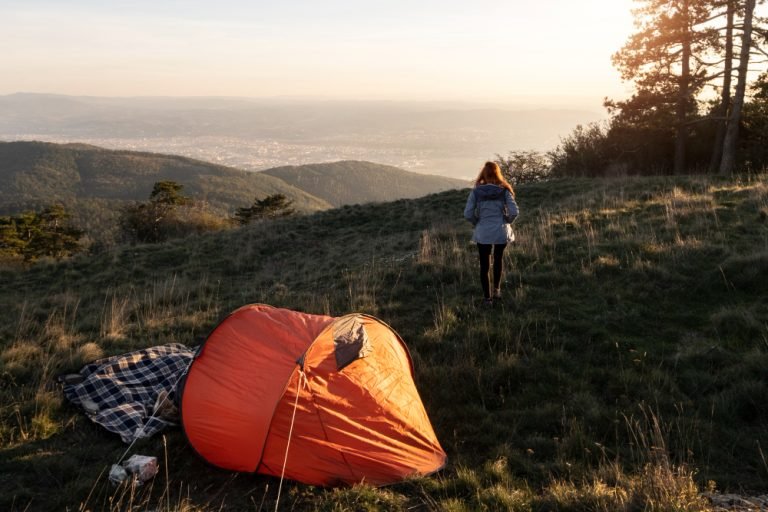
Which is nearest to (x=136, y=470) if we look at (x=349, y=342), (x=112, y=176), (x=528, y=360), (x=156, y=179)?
(x=349, y=342)

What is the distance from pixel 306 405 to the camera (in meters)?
4.12

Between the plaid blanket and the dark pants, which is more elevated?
the dark pants

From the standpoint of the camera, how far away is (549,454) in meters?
4.28

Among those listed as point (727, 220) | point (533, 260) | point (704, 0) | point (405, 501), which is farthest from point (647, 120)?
point (405, 501)

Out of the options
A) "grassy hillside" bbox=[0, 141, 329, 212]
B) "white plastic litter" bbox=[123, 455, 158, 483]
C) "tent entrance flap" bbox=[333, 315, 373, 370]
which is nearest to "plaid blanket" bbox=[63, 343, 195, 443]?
"white plastic litter" bbox=[123, 455, 158, 483]

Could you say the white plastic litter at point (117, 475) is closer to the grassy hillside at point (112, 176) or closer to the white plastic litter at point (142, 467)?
the white plastic litter at point (142, 467)

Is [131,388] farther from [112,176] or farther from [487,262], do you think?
[112,176]

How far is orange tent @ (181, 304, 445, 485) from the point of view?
13.3 feet

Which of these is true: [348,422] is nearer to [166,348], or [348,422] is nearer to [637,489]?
[637,489]

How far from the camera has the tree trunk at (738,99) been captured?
16402mm

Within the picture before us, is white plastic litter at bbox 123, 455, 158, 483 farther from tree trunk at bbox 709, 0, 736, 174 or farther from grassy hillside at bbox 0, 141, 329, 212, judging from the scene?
grassy hillside at bbox 0, 141, 329, 212

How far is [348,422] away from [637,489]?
2.10m

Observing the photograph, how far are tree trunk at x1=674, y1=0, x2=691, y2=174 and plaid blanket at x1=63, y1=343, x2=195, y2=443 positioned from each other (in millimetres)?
18835

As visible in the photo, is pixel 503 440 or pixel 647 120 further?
pixel 647 120
